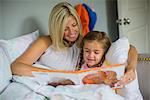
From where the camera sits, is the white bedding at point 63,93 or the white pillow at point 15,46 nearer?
the white bedding at point 63,93

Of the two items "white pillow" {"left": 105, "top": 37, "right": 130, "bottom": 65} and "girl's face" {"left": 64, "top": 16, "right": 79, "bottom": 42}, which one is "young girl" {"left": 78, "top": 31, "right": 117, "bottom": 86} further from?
"girl's face" {"left": 64, "top": 16, "right": 79, "bottom": 42}

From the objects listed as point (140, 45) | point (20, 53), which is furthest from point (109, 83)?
point (140, 45)

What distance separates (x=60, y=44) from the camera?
1363 mm

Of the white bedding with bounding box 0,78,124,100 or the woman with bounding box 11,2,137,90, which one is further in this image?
the woman with bounding box 11,2,137,90

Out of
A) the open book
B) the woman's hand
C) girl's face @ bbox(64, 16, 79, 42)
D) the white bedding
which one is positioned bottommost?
the white bedding

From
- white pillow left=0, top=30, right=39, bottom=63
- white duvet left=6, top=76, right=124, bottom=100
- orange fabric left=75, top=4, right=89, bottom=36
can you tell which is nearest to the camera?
white duvet left=6, top=76, right=124, bottom=100

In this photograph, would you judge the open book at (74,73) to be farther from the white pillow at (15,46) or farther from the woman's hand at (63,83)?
the white pillow at (15,46)

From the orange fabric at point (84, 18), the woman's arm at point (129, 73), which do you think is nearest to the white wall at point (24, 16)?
the orange fabric at point (84, 18)

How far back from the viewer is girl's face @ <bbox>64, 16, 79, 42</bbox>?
4.39 ft

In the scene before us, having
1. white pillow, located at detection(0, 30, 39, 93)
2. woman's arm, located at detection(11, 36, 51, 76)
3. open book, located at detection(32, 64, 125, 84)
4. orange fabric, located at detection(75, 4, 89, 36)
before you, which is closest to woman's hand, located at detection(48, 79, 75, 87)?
open book, located at detection(32, 64, 125, 84)

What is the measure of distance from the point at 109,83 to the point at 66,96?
0.64 feet

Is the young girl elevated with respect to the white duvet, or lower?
elevated

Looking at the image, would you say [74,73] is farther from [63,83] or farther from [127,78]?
[127,78]

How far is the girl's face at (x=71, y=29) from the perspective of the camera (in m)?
1.34
